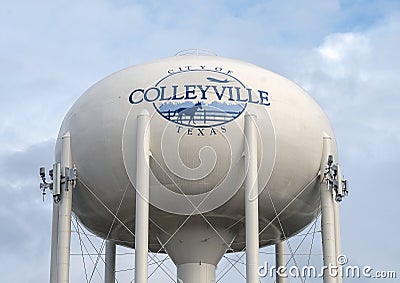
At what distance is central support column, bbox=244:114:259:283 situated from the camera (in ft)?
63.9

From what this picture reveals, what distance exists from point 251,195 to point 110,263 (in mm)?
5666

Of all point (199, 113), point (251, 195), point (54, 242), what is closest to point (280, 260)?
point (251, 195)

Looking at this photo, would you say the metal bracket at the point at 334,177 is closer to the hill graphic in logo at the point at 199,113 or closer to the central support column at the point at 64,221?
the hill graphic in logo at the point at 199,113

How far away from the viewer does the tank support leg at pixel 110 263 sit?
23828mm

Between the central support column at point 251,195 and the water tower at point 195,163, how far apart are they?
0.07ft

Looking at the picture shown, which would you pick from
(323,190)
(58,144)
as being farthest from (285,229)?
(58,144)

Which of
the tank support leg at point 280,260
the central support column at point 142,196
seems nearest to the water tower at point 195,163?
the central support column at point 142,196

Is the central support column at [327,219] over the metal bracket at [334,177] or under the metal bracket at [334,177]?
under

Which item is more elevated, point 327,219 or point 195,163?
point 195,163

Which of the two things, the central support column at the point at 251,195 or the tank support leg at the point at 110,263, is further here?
the tank support leg at the point at 110,263

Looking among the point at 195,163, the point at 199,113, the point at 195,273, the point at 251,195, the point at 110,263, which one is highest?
the point at 199,113

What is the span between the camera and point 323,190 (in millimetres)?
21125

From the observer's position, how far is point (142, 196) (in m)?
19.5

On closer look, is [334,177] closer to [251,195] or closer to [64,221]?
[251,195]
